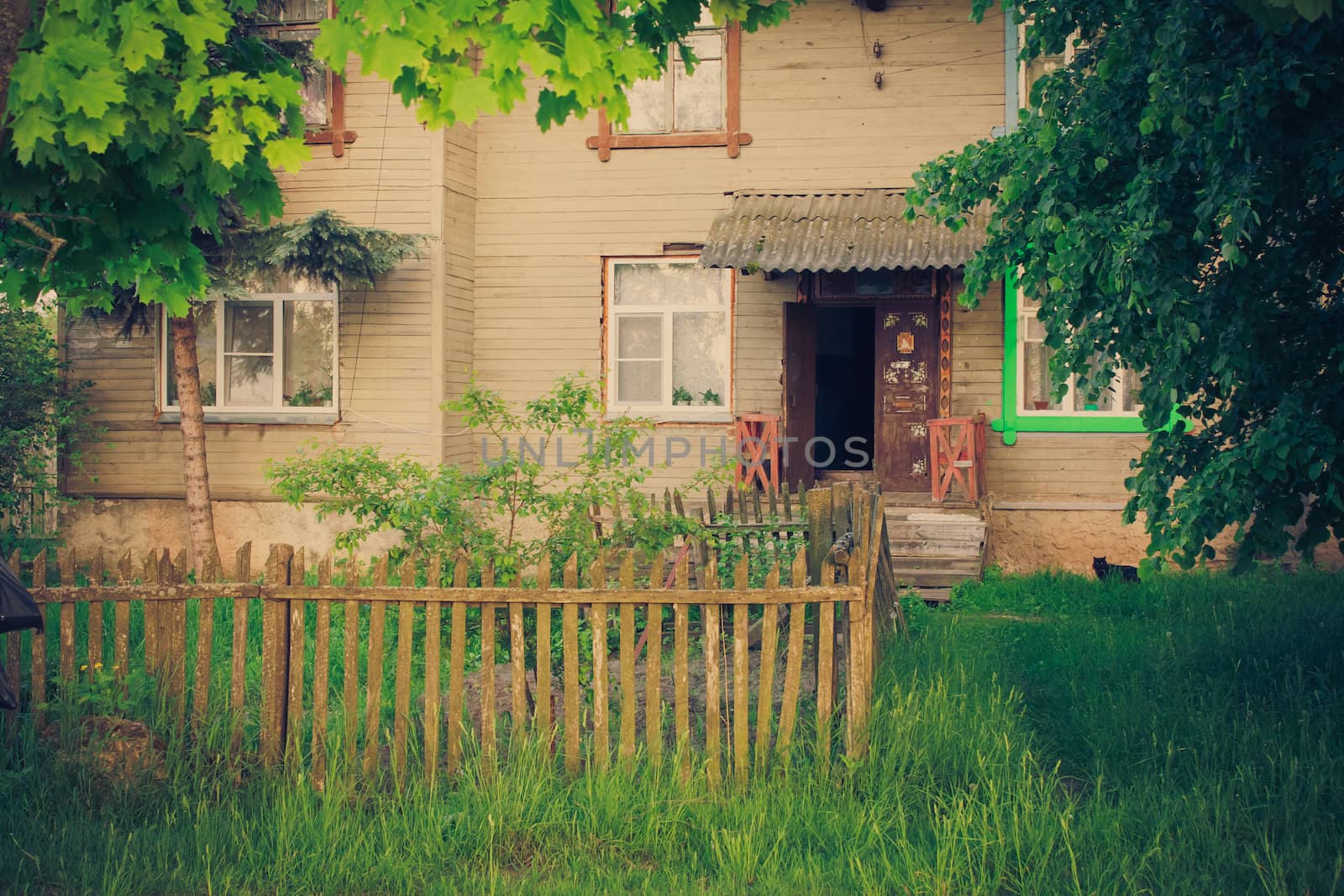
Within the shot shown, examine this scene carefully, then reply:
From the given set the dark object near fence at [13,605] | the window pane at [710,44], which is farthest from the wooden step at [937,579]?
the dark object near fence at [13,605]

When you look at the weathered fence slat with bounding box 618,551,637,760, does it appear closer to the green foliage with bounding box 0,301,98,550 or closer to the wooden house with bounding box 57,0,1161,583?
the wooden house with bounding box 57,0,1161,583

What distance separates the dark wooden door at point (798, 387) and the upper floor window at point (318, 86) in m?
5.62

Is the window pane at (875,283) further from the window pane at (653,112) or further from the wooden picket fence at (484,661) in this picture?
the wooden picket fence at (484,661)

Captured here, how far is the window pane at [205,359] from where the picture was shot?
13.4 m

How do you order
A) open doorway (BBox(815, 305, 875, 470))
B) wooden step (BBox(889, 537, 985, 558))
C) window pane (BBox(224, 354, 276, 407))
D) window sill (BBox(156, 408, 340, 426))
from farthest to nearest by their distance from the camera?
open doorway (BBox(815, 305, 875, 470)) < window pane (BBox(224, 354, 276, 407)) < window sill (BBox(156, 408, 340, 426)) < wooden step (BBox(889, 537, 985, 558))

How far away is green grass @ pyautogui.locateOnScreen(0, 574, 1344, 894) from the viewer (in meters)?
4.21

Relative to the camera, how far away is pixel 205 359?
13.4 metres

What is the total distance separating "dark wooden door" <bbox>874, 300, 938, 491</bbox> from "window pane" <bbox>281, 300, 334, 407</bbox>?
6.50 m

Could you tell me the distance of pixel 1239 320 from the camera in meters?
5.39

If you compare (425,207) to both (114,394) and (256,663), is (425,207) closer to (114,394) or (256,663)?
(114,394)

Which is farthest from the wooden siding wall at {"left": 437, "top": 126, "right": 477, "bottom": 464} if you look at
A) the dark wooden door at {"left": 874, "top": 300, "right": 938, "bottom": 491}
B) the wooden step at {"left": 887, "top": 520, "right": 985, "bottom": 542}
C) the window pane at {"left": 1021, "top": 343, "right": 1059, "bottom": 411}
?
the window pane at {"left": 1021, "top": 343, "right": 1059, "bottom": 411}

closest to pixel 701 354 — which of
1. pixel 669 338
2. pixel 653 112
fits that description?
pixel 669 338

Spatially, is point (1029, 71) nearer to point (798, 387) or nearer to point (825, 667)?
point (798, 387)

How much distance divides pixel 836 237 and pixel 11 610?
29.6 ft
